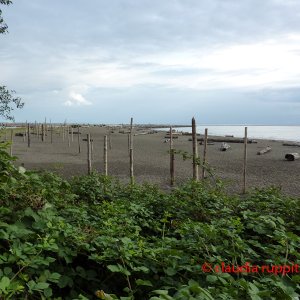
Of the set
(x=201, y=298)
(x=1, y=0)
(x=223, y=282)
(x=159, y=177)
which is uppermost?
(x=1, y=0)

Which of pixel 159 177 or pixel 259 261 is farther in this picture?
pixel 159 177

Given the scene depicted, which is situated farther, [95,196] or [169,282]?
[95,196]

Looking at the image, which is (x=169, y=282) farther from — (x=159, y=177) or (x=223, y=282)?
(x=159, y=177)

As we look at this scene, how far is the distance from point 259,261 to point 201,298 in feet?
5.94

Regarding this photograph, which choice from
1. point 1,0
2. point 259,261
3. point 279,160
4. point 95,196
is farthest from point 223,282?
point 279,160

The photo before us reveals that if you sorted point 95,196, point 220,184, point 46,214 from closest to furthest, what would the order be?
point 46,214 → point 95,196 → point 220,184

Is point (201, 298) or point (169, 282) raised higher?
point (201, 298)

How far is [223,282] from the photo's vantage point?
233 centimetres

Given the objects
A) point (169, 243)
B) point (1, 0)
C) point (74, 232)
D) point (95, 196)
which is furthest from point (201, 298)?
point (1, 0)

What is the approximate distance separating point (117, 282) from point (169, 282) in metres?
0.72

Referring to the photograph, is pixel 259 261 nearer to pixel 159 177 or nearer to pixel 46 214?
pixel 46 214

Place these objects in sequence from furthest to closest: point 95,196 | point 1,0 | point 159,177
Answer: point 159,177 → point 1,0 → point 95,196

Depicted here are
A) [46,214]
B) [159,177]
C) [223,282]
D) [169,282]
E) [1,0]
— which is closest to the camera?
[223,282]

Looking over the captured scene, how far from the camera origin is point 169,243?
10.9ft
